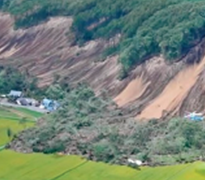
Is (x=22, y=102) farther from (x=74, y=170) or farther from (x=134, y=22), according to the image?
(x=74, y=170)

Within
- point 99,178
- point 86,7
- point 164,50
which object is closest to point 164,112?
point 164,50

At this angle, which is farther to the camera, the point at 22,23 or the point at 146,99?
the point at 22,23

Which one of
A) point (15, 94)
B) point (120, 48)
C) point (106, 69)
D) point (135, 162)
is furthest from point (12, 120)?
point (135, 162)

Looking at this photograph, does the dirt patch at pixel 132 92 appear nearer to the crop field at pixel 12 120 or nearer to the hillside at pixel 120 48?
the hillside at pixel 120 48

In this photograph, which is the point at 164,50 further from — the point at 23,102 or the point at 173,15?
the point at 23,102

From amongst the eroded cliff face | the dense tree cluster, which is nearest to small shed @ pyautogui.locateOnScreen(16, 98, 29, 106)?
the eroded cliff face

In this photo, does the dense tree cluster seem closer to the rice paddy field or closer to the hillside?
the rice paddy field
